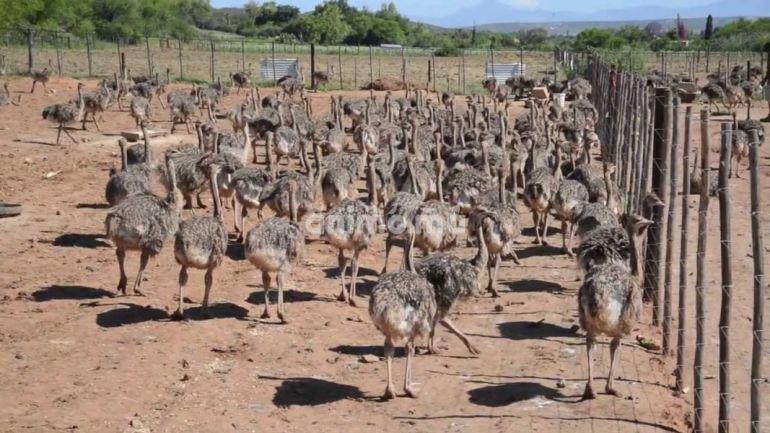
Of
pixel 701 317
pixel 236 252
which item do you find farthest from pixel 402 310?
pixel 236 252

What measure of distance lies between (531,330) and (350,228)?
7.37 ft

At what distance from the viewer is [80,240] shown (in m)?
13.7

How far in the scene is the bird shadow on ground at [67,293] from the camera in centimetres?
1112

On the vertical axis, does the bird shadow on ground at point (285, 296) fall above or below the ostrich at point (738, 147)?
below

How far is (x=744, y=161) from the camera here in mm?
21516

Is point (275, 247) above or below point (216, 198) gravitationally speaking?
below

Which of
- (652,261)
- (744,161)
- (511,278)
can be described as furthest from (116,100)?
(652,261)

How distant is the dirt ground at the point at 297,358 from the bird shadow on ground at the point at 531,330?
0.11ft

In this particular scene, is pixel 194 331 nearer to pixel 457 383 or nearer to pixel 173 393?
pixel 173 393

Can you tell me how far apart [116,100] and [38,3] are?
23.4 meters

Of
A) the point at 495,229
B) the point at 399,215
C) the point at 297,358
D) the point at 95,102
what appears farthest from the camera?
the point at 95,102

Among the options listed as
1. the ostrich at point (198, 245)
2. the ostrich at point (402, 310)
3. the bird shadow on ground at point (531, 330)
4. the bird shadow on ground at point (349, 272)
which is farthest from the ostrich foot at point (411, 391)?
the bird shadow on ground at point (349, 272)

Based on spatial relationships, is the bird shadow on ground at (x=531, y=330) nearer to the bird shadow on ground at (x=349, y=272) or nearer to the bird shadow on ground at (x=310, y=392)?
the bird shadow on ground at (x=310, y=392)

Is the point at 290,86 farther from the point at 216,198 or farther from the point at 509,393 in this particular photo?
the point at 509,393
